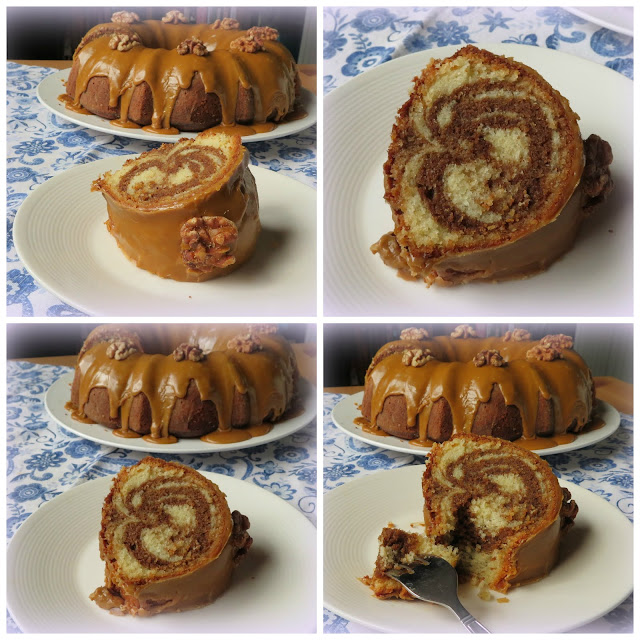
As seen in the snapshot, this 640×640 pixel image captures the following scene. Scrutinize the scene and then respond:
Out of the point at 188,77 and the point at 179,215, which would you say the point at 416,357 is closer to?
the point at 179,215

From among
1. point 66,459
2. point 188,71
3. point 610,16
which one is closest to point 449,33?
point 610,16

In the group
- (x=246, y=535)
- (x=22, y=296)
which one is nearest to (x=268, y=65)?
(x=22, y=296)

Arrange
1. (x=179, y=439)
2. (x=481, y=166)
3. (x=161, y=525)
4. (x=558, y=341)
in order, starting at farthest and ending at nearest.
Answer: (x=179, y=439) → (x=558, y=341) → (x=161, y=525) → (x=481, y=166)

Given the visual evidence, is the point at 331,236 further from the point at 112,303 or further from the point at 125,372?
the point at 125,372

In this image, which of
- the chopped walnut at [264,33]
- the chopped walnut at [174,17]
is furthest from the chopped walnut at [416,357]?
the chopped walnut at [174,17]

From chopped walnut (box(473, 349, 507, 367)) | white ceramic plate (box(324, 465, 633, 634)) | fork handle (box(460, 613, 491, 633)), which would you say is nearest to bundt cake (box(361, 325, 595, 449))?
chopped walnut (box(473, 349, 507, 367))

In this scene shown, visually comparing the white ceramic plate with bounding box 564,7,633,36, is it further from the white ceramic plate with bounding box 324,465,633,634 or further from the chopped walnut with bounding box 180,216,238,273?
the white ceramic plate with bounding box 324,465,633,634
